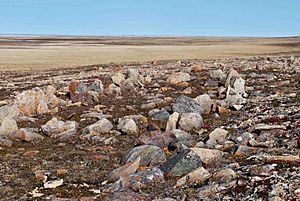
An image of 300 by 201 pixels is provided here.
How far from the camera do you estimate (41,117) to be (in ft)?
86.4

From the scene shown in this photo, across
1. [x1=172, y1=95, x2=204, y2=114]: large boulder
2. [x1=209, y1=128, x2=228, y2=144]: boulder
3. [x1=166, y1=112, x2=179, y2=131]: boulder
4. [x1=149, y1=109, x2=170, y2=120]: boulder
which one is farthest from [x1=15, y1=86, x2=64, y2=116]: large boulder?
[x1=209, y1=128, x2=228, y2=144]: boulder

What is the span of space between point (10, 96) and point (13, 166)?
1794 centimetres

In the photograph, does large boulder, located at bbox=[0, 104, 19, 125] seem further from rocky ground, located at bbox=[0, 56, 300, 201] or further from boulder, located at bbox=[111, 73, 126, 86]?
boulder, located at bbox=[111, 73, 126, 86]

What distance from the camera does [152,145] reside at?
18.0m

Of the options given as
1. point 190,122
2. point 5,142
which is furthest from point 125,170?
point 5,142

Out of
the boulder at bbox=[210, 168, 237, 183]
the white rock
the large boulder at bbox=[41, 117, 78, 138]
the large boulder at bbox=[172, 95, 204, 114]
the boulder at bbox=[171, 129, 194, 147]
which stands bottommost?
the white rock

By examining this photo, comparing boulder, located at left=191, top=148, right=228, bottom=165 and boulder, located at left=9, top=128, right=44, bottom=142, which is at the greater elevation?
boulder, located at left=191, top=148, right=228, bottom=165

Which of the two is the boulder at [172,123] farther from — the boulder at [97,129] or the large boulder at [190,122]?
the boulder at [97,129]

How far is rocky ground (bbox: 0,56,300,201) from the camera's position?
44.6 ft

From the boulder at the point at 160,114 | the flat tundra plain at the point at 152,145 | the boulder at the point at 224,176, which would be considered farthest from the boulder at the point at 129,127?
the boulder at the point at 224,176

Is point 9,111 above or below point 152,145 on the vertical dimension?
above

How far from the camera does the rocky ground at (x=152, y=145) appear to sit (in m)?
13.6

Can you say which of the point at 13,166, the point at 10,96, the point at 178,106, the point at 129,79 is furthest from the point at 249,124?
the point at 10,96

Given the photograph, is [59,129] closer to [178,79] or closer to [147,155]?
[147,155]
